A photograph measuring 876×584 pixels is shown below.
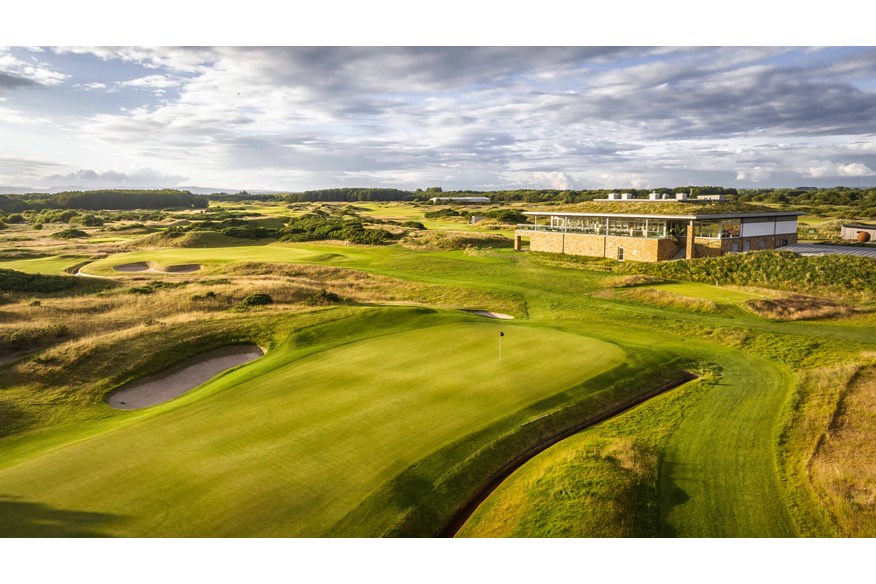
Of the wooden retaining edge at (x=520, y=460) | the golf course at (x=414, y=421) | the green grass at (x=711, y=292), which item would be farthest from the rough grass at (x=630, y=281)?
the wooden retaining edge at (x=520, y=460)

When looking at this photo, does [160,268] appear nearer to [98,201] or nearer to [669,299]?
[669,299]

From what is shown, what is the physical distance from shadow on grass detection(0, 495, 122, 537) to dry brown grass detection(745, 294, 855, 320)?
34.5 meters

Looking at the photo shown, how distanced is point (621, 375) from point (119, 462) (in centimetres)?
1670

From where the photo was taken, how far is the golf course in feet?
38.9

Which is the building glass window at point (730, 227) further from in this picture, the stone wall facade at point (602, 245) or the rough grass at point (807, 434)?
the rough grass at point (807, 434)

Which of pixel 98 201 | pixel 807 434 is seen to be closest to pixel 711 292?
pixel 807 434

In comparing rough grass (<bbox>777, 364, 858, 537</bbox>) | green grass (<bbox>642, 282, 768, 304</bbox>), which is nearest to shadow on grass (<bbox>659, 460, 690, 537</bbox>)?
rough grass (<bbox>777, 364, 858, 537</bbox>)

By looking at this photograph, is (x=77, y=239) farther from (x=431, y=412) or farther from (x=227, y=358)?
(x=431, y=412)

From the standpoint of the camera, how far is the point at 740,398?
20.0 metres

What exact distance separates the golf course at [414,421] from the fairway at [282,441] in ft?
0.20

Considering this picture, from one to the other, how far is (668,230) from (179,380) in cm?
4845

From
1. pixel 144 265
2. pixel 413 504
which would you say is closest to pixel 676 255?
pixel 413 504

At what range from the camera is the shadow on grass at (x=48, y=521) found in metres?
10.4

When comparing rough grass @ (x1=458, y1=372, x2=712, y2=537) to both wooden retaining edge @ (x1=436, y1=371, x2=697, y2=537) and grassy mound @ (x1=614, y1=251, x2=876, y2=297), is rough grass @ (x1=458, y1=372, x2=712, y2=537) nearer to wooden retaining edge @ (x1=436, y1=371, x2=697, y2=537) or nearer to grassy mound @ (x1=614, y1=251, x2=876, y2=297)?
wooden retaining edge @ (x1=436, y1=371, x2=697, y2=537)
